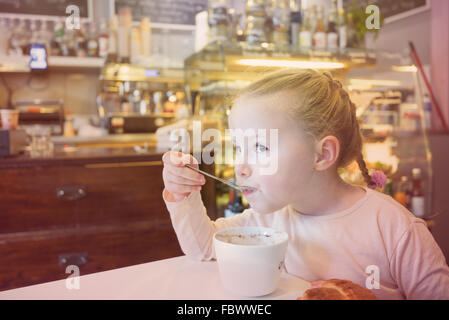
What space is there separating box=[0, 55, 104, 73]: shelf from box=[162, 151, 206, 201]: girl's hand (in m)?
3.16

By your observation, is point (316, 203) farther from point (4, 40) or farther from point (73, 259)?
point (4, 40)

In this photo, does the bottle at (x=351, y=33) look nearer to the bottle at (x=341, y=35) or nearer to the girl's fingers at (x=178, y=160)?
the bottle at (x=341, y=35)

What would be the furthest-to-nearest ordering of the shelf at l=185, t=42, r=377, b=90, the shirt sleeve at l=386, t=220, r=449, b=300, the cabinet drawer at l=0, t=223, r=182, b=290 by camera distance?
the shelf at l=185, t=42, r=377, b=90
the cabinet drawer at l=0, t=223, r=182, b=290
the shirt sleeve at l=386, t=220, r=449, b=300

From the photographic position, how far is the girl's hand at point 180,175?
30.5 inches

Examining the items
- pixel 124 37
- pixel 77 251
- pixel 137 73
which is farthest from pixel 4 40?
pixel 77 251

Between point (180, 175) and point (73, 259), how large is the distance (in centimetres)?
110

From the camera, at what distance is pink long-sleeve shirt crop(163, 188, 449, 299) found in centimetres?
72

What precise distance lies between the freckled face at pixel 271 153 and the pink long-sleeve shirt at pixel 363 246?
9 cm

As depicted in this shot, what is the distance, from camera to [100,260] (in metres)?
1.72

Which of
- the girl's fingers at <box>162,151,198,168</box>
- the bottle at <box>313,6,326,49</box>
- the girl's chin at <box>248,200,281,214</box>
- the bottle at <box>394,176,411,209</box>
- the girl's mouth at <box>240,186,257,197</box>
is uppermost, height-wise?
the bottle at <box>313,6,326,49</box>

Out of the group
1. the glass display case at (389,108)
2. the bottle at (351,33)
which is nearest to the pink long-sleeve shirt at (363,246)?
the glass display case at (389,108)

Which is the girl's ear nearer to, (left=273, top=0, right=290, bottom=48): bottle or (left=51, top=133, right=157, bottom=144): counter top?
(left=273, top=0, right=290, bottom=48): bottle

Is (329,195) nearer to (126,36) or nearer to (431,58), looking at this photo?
(431,58)

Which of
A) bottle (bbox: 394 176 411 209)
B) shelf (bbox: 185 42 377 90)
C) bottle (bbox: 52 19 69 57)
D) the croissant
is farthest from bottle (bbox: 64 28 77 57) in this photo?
the croissant
